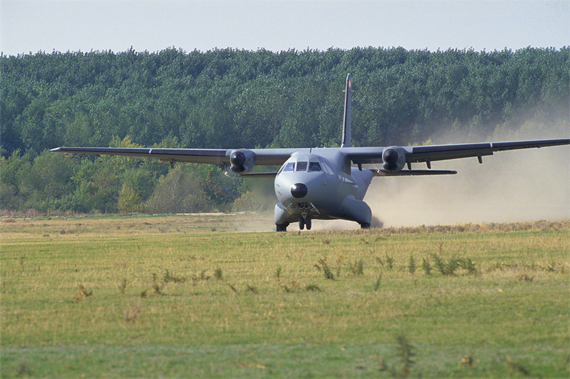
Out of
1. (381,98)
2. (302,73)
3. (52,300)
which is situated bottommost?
(52,300)

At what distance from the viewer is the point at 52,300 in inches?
439

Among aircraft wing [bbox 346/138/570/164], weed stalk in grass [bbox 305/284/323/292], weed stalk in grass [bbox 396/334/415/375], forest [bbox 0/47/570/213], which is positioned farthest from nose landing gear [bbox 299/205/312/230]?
forest [bbox 0/47/570/213]

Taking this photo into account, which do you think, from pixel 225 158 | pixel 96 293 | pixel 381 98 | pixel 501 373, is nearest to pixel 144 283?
pixel 96 293

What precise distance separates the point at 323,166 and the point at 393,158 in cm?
322

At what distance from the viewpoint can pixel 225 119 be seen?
10194cm

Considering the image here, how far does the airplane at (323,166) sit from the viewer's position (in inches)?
1043

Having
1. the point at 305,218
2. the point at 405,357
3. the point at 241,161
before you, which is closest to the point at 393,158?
the point at 305,218

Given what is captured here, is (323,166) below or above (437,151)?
below

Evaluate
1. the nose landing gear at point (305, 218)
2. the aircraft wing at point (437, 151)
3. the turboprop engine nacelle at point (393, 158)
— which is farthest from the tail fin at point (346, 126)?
the nose landing gear at point (305, 218)

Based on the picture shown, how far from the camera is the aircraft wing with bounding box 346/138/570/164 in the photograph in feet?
92.9

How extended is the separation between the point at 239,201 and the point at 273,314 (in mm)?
50772

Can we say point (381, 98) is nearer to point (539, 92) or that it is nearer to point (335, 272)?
point (539, 92)

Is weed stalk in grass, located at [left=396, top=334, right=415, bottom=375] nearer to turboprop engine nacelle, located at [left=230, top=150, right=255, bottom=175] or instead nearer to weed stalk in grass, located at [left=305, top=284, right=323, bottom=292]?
weed stalk in grass, located at [left=305, top=284, right=323, bottom=292]

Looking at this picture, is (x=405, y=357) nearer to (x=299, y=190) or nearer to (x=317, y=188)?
(x=299, y=190)
